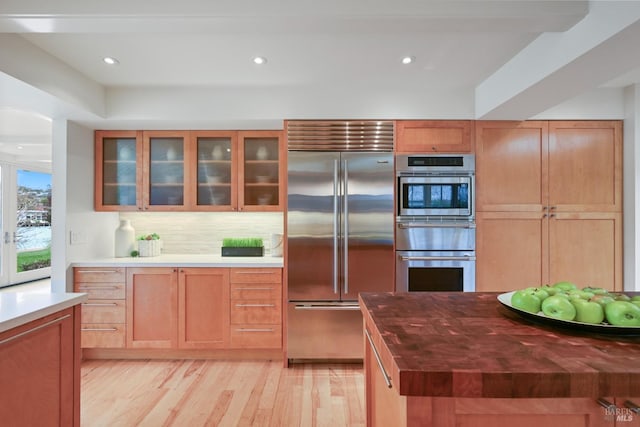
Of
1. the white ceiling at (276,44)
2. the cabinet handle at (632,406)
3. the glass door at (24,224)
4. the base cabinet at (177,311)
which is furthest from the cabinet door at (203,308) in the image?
the glass door at (24,224)

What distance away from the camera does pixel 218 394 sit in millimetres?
2479

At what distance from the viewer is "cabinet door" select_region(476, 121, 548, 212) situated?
9.73 feet

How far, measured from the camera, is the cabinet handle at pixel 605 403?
2.61 feet

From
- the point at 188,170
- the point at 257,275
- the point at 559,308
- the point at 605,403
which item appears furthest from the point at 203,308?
the point at 605,403

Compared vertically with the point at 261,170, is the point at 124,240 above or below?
below

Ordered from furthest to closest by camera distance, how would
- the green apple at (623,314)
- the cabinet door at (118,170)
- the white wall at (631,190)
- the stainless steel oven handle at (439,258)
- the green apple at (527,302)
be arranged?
the cabinet door at (118,170), the stainless steel oven handle at (439,258), the white wall at (631,190), the green apple at (527,302), the green apple at (623,314)

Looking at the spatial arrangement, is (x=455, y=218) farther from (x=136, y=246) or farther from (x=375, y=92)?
(x=136, y=246)

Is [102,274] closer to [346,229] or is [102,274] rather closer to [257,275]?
[257,275]

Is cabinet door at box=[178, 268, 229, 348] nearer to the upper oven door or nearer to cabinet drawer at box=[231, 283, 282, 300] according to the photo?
cabinet drawer at box=[231, 283, 282, 300]

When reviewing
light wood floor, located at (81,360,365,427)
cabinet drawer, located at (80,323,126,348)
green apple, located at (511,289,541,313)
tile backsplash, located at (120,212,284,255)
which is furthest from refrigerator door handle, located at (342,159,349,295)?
cabinet drawer, located at (80,323,126,348)

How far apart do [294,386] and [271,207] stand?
155cm

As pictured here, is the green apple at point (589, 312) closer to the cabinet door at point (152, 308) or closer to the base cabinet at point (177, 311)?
the base cabinet at point (177, 311)

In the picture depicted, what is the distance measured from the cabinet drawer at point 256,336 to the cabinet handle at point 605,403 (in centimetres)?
246

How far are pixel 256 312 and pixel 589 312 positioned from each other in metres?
2.45
